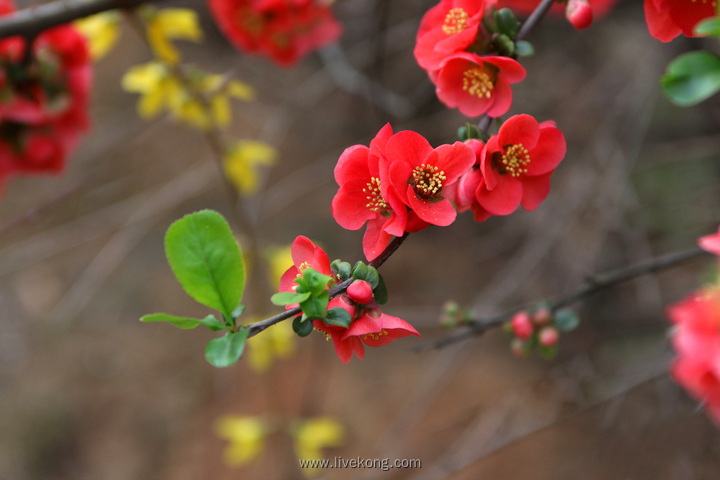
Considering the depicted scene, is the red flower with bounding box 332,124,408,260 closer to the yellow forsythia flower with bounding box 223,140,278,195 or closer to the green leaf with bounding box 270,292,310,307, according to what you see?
the green leaf with bounding box 270,292,310,307

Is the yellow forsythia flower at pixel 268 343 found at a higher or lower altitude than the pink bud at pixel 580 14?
lower

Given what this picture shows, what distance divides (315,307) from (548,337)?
1.50ft

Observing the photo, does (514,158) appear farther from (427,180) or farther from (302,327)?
(302,327)

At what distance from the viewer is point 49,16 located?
81 cm

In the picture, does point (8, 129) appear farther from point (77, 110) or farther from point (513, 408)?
point (513, 408)

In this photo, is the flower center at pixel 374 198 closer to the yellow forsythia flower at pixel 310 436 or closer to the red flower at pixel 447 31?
the red flower at pixel 447 31

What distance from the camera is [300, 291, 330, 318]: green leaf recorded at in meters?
0.43

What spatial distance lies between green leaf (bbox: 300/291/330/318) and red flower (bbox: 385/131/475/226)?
11 cm

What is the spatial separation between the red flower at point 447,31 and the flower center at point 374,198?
0.15m

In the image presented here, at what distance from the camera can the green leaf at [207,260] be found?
1.57ft

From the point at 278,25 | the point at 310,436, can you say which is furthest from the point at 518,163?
the point at 310,436

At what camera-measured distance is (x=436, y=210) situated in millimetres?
468

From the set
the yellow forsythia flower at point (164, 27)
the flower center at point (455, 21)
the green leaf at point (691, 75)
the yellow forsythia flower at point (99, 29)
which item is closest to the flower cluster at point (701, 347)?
the green leaf at point (691, 75)

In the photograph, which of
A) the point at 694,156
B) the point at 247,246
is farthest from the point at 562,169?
the point at 247,246
